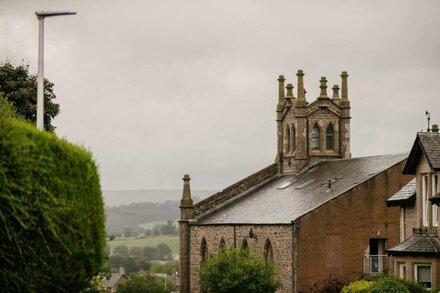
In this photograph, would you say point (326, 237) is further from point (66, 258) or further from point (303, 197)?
point (66, 258)

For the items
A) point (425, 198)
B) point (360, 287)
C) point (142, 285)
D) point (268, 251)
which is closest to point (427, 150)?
point (425, 198)

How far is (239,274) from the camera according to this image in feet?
225

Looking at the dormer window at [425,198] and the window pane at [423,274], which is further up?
the dormer window at [425,198]

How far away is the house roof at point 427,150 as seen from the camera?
166 feet

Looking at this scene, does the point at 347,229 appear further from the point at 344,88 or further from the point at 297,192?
the point at 344,88

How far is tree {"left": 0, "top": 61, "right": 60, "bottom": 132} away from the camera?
178 ft

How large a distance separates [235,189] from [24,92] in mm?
38143

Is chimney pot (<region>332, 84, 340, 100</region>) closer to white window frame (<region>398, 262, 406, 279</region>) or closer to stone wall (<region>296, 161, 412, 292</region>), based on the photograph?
stone wall (<region>296, 161, 412, 292</region>)

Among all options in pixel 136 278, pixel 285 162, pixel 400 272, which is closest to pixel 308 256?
pixel 400 272

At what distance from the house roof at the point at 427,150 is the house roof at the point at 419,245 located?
273cm

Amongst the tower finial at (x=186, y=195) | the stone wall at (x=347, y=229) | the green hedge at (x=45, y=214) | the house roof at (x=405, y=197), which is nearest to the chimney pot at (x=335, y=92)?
the tower finial at (x=186, y=195)

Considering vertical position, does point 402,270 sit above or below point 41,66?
below

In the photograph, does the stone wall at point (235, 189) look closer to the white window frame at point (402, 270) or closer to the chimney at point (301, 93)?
the chimney at point (301, 93)

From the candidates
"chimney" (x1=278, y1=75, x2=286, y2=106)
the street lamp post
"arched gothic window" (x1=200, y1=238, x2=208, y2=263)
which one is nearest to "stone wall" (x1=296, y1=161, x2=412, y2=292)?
"arched gothic window" (x1=200, y1=238, x2=208, y2=263)
